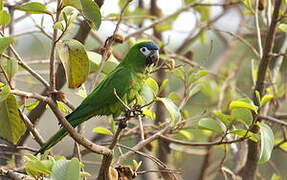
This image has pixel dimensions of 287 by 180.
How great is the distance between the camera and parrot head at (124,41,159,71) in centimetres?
227

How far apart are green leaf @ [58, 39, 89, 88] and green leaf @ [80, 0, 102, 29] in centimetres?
8

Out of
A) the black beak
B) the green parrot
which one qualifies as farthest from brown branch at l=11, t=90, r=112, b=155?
the black beak

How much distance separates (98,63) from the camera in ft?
6.40

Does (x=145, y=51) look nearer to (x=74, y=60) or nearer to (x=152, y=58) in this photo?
(x=152, y=58)

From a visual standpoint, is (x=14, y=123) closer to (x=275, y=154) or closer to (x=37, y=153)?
(x=37, y=153)

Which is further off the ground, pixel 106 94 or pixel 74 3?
pixel 74 3

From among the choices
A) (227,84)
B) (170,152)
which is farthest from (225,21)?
(170,152)

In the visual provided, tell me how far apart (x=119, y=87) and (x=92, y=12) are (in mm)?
641

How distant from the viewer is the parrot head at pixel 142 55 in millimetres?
2271

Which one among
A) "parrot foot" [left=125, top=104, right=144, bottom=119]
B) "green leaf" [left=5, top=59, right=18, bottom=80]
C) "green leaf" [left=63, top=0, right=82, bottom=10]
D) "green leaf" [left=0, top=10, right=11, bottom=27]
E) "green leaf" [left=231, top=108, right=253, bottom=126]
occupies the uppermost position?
"green leaf" [left=63, top=0, right=82, bottom=10]

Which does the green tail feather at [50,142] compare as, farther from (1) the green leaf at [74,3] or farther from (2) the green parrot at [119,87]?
(1) the green leaf at [74,3]

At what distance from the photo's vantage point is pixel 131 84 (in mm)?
2148

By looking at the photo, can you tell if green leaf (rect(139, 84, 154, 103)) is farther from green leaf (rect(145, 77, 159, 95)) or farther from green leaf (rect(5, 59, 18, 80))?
green leaf (rect(5, 59, 18, 80))

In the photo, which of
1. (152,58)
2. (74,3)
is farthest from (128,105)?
(74,3)
